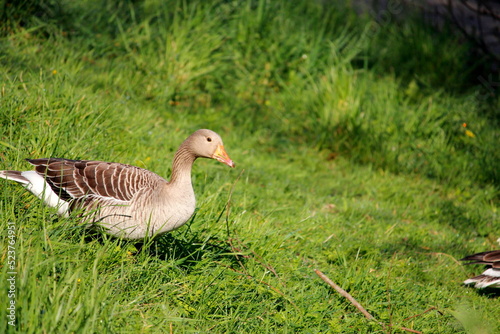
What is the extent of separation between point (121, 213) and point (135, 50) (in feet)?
14.2

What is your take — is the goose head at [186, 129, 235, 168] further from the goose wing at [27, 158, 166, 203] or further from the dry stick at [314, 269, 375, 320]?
the dry stick at [314, 269, 375, 320]

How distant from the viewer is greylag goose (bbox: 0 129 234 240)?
3672 millimetres

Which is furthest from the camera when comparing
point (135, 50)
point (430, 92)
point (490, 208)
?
point (430, 92)

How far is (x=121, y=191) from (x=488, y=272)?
3.38 m

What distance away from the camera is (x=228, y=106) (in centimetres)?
782

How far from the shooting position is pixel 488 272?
15.6ft

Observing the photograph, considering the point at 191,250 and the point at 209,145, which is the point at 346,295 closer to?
the point at 191,250

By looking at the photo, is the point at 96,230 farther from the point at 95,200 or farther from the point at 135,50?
the point at 135,50

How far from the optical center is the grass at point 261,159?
3.49 meters

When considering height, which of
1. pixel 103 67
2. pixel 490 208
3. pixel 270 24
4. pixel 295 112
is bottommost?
pixel 490 208

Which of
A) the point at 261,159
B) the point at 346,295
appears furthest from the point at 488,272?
the point at 261,159

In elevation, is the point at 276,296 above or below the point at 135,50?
→ below

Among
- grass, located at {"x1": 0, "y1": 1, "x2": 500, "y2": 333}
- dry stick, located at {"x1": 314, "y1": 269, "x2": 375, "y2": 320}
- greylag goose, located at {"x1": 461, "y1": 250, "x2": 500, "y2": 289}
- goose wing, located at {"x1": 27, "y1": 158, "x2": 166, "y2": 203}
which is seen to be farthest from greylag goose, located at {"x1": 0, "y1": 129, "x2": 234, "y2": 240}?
greylag goose, located at {"x1": 461, "y1": 250, "x2": 500, "y2": 289}

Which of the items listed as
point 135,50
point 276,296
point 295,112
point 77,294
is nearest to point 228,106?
point 295,112
